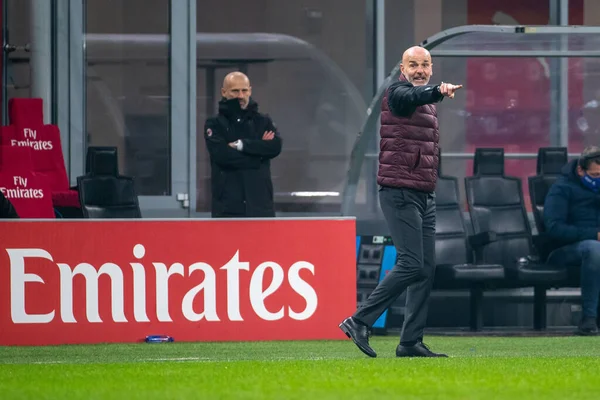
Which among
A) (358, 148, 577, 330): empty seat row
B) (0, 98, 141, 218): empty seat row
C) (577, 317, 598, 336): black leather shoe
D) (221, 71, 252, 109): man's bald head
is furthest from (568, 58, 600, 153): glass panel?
(0, 98, 141, 218): empty seat row

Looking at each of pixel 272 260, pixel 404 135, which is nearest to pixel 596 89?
pixel 272 260

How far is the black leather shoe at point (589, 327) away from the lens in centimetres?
1237

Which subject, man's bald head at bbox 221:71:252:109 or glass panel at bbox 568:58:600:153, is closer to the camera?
man's bald head at bbox 221:71:252:109

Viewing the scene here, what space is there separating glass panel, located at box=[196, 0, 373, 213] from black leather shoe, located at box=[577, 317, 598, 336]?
11.6ft

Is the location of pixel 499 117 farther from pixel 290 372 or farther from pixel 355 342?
pixel 290 372

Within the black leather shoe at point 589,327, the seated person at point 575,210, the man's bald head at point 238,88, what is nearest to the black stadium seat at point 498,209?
the seated person at point 575,210

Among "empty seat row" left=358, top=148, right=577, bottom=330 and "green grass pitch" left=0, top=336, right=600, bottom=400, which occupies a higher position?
"empty seat row" left=358, top=148, right=577, bottom=330

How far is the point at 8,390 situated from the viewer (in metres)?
7.39

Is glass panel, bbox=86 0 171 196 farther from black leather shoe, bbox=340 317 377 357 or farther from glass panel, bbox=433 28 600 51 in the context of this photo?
black leather shoe, bbox=340 317 377 357

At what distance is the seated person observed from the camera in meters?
13.0

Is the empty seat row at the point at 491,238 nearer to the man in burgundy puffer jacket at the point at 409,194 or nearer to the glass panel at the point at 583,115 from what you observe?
the glass panel at the point at 583,115

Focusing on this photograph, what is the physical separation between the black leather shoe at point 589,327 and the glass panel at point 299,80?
353cm

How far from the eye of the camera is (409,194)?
8.95 meters

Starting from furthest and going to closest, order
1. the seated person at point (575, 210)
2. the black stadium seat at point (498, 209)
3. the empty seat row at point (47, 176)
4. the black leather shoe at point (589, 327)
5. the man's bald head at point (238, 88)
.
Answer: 1. the black stadium seat at point (498, 209)
2. the empty seat row at point (47, 176)
3. the seated person at point (575, 210)
4. the black leather shoe at point (589, 327)
5. the man's bald head at point (238, 88)
